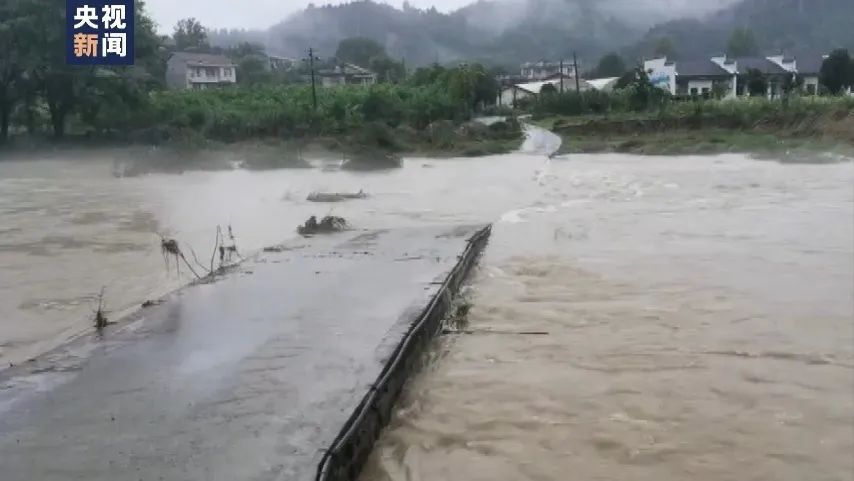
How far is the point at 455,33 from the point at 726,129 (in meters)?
116

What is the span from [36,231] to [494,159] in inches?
715

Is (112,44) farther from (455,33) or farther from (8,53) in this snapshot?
(455,33)

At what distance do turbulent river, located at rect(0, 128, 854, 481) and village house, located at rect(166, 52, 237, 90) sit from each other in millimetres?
51148

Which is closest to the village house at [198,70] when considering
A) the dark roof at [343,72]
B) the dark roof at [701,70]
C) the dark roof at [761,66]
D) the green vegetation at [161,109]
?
the dark roof at [343,72]

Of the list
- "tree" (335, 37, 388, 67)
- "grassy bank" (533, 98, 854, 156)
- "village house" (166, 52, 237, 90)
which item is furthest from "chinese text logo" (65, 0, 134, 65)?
"tree" (335, 37, 388, 67)

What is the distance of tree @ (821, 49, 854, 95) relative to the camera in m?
49.8

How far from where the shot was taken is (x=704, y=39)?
113938 millimetres

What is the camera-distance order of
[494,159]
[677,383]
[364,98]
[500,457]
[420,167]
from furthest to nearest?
[364,98] → [494,159] → [420,167] → [677,383] → [500,457]

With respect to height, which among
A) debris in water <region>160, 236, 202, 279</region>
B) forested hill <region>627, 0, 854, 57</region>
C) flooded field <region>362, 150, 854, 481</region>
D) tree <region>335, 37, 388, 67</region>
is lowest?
flooded field <region>362, 150, 854, 481</region>

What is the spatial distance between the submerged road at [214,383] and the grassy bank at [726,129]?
23399 mm

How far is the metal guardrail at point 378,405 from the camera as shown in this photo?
387 centimetres

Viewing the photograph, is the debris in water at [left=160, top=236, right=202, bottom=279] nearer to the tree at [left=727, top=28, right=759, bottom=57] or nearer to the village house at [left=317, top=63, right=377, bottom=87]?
the village house at [left=317, top=63, right=377, bottom=87]

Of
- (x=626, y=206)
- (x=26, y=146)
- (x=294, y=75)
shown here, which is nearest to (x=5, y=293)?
(x=626, y=206)

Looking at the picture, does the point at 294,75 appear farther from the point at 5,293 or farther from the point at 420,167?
the point at 5,293
